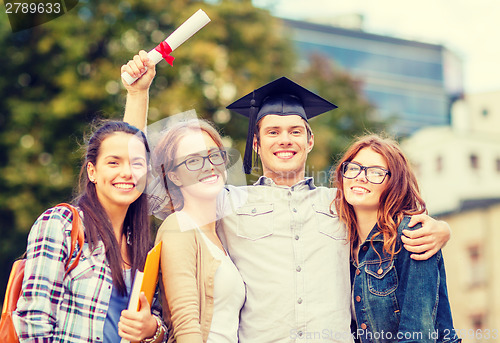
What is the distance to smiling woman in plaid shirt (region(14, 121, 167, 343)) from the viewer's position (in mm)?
3070

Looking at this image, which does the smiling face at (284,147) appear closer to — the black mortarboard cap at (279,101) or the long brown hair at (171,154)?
the black mortarboard cap at (279,101)

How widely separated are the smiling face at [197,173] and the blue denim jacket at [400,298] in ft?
2.85

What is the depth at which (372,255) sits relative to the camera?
3467mm

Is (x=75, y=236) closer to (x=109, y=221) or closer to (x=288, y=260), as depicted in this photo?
(x=109, y=221)

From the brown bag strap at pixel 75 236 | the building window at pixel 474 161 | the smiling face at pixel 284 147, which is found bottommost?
the brown bag strap at pixel 75 236

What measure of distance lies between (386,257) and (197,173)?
107 cm

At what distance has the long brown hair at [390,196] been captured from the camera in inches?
137

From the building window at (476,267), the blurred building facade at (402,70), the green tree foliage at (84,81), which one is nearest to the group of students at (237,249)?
the green tree foliage at (84,81)

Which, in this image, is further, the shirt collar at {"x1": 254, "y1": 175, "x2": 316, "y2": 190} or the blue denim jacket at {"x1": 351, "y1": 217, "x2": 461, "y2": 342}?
the shirt collar at {"x1": 254, "y1": 175, "x2": 316, "y2": 190}

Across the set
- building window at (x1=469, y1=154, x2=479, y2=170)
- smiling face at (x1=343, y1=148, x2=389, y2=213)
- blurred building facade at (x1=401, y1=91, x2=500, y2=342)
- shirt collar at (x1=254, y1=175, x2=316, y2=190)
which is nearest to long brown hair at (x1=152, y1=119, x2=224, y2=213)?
shirt collar at (x1=254, y1=175, x2=316, y2=190)

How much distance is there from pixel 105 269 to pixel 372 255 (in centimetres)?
137

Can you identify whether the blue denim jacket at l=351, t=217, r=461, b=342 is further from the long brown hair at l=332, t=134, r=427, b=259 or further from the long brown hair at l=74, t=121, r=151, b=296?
the long brown hair at l=74, t=121, r=151, b=296

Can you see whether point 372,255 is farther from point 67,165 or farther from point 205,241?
point 67,165

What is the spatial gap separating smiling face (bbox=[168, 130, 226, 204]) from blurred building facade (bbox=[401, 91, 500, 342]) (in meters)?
14.4
